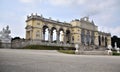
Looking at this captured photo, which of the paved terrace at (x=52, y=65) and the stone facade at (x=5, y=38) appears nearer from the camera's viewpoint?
the paved terrace at (x=52, y=65)

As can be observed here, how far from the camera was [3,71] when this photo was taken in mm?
7492

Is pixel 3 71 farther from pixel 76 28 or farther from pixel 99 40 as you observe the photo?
pixel 99 40

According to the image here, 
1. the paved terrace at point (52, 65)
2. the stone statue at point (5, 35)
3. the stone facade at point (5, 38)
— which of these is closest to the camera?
the paved terrace at point (52, 65)

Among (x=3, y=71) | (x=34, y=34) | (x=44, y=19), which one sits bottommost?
(x=3, y=71)

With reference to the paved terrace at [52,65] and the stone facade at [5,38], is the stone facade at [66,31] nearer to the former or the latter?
the stone facade at [5,38]

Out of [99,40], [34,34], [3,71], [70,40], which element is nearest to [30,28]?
[34,34]

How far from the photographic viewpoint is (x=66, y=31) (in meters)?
77.1

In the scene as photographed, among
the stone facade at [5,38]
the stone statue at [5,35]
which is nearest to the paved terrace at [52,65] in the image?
the stone facade at [5,38]

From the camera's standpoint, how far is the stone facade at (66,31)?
62.9 m

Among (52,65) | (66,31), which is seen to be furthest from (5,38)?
(52,65)

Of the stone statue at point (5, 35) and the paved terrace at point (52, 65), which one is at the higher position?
the stone statue at point (5, 35)

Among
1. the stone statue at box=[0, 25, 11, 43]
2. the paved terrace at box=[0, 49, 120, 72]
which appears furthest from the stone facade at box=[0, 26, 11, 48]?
the paved terrace at box=[0, 49, 120, 72]

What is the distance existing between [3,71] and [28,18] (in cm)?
5906

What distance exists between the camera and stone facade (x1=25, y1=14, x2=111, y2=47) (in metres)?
62.9
